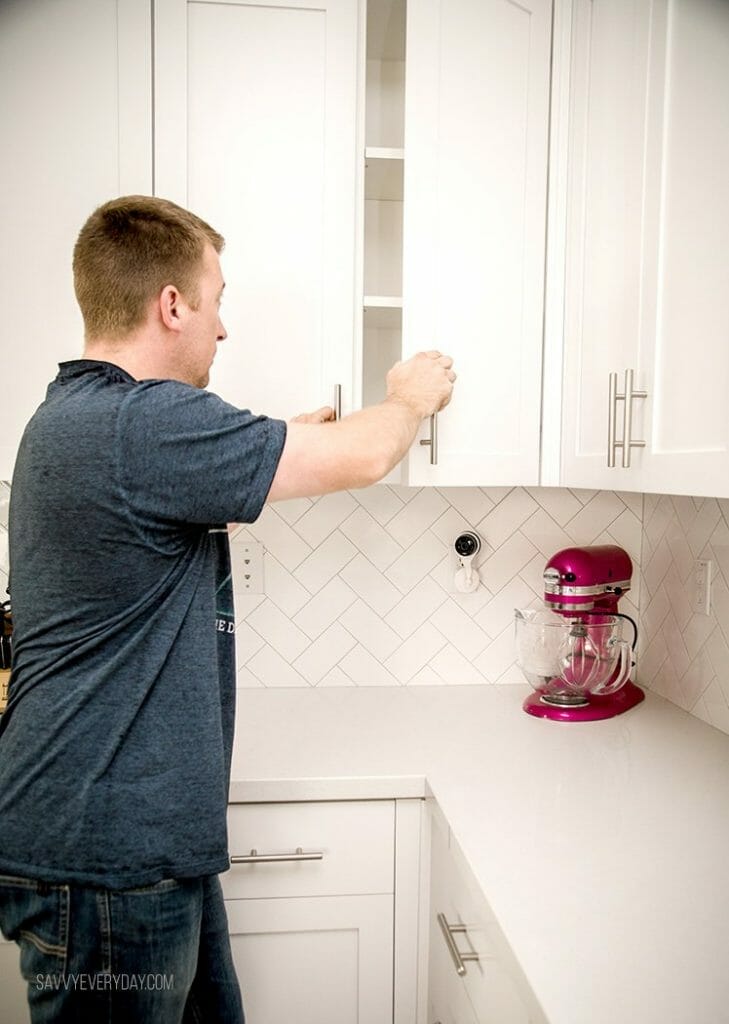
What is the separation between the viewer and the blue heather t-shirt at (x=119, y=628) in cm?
97

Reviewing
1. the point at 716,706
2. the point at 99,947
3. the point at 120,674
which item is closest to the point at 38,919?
the point at 99,947

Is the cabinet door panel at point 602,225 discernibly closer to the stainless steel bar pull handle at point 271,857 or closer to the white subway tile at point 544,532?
the white subway tile at point 544,532

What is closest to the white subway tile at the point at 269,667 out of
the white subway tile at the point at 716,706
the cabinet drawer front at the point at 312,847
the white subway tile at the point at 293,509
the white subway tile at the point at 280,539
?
the white subway tile at the point at 280,539

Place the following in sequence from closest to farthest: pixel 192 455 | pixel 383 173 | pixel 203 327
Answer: pixel 192 455, pixel 203 327, pixel 383 173

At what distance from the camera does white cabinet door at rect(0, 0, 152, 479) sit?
150 cm

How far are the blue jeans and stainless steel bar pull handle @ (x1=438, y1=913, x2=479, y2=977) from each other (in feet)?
1.32

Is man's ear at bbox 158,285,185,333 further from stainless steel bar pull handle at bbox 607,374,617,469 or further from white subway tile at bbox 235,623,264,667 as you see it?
white subway tile at bbox 235,623,264,667

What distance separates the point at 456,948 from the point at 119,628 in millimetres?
702

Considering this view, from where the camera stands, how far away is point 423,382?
144 cm

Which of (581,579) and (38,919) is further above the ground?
(581,579)

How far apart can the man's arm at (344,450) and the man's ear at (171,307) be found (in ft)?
0.80

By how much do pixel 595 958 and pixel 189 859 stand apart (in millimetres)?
528

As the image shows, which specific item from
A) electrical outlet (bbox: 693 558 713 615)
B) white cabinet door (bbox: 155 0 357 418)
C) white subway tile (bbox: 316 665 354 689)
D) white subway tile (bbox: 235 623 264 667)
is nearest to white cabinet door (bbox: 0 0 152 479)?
white cabinet door (bbox: 155 0 357 418)

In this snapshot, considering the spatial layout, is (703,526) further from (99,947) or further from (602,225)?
(99,947)
